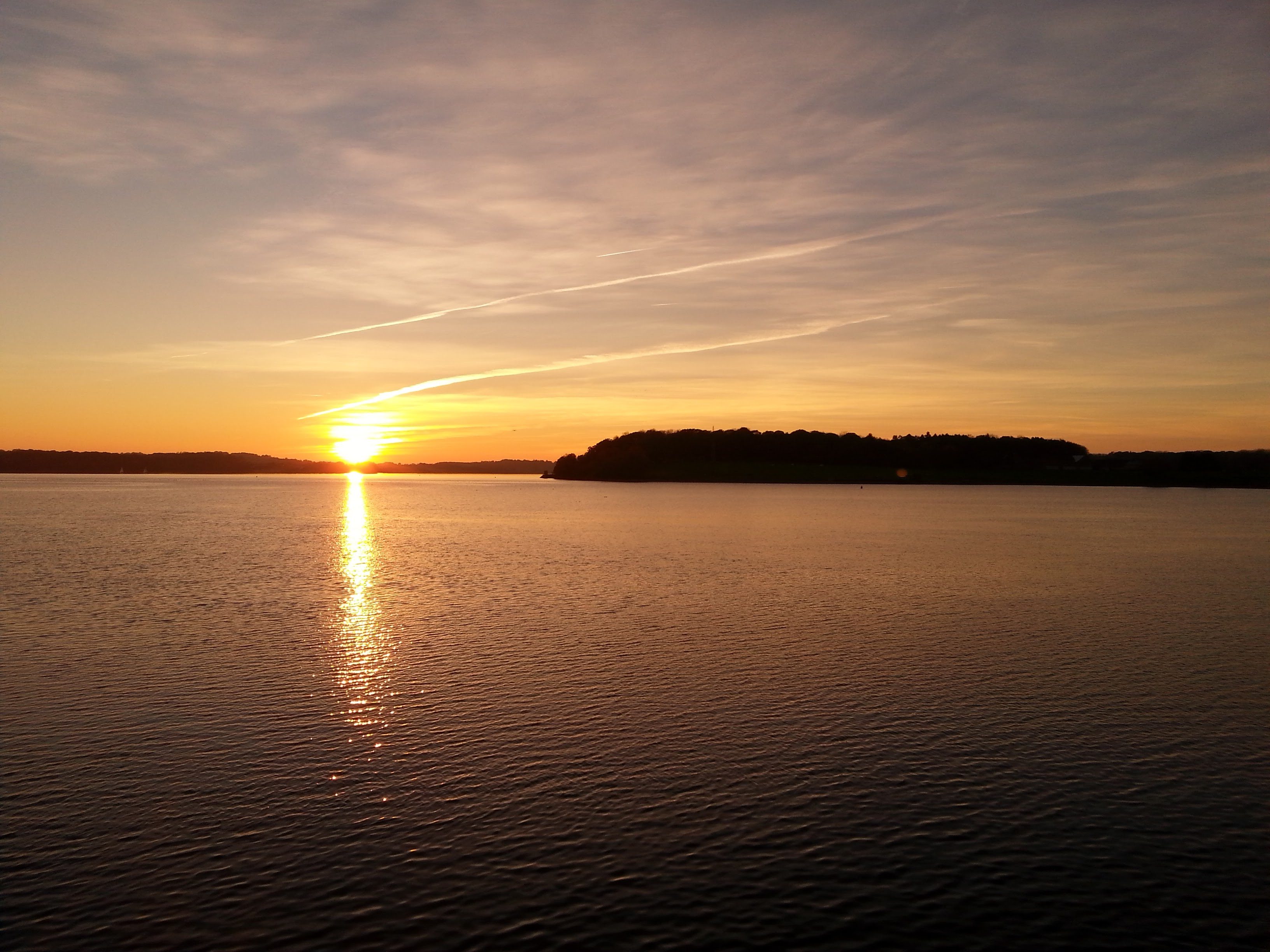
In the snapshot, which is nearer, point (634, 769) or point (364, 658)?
point (634, 769)

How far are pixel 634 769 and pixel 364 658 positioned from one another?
1849cm

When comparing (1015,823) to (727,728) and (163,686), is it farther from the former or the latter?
(163,686)

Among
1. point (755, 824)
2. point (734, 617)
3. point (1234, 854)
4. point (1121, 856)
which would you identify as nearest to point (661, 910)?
point (755, 824)

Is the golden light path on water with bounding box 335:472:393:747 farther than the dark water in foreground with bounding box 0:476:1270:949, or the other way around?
the golden light path on water with bounding box 335:472:393:747

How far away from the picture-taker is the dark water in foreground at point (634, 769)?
54.6ft

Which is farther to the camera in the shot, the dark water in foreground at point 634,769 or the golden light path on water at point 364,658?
the golden light path on water at point 364,658

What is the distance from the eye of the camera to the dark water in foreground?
54.6ft

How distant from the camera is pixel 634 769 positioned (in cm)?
2412

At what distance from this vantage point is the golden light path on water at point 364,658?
29250 millimetres

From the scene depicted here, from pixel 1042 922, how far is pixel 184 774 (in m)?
21.4

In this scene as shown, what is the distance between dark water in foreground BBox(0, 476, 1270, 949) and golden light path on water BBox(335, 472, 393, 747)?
0.27m

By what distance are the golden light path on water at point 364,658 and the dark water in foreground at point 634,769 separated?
265 millimetres

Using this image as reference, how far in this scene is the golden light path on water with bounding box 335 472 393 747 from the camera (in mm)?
29250

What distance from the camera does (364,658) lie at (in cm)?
3816
